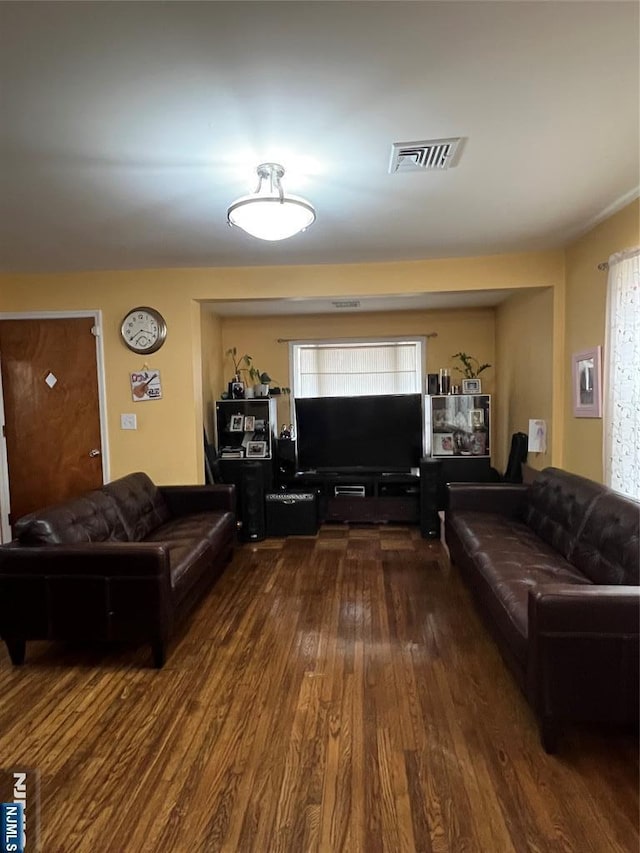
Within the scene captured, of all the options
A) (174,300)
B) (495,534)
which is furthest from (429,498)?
(174,300)

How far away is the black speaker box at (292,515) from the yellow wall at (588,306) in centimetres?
235

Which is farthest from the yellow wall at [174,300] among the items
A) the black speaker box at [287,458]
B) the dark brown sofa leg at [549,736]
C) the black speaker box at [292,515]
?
the dark brown sofa leg at [549,736]

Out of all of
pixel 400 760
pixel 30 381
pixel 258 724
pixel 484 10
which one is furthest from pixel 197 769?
pixel 30 381

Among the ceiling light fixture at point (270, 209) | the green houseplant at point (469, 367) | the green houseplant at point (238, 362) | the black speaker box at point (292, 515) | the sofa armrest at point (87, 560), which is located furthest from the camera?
the green houseplant at point (238, 362)

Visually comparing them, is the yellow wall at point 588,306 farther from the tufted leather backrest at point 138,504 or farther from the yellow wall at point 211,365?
the yellow wall at point 211,365

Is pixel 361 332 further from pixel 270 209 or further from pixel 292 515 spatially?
pixel 270 209

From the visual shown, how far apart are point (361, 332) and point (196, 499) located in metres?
2.81

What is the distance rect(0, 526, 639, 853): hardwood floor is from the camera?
1.45 meters

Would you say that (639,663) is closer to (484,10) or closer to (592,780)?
(592,780)

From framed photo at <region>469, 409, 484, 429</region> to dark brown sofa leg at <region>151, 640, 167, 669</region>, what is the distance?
148 inches

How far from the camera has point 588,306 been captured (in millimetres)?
3150

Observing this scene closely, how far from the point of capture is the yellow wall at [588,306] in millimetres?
2756

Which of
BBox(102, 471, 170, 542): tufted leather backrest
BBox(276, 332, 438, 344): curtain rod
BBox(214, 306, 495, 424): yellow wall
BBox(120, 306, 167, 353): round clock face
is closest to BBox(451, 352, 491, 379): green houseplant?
BBox(214, 306, 495, 424): yellow wall

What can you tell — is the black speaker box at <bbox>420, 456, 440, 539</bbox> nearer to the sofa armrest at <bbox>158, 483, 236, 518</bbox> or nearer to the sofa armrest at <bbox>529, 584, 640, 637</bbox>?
the sofa armrest at <bbox>158, 483, 236, 518</bbox>
